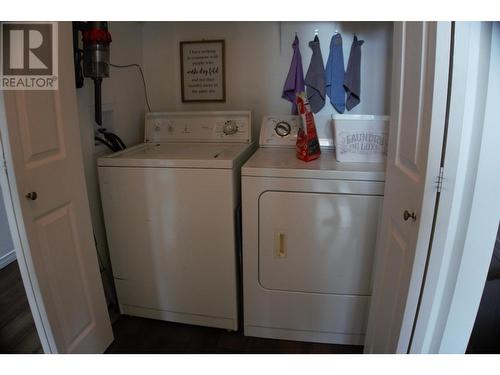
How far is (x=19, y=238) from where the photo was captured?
1.17m

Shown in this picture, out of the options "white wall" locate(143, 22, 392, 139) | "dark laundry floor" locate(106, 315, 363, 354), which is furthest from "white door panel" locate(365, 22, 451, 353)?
"white wall" locate(143, 22, 392, 139)

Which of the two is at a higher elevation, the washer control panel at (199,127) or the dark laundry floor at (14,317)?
the washer control panel at (199,127)

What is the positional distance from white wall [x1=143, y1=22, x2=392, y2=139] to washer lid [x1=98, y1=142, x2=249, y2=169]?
45cm

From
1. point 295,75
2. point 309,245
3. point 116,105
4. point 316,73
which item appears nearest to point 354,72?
point 316,73

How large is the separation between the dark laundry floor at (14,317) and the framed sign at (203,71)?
1547mm

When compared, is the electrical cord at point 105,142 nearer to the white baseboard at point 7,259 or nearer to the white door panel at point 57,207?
the white door panel at point 57,207

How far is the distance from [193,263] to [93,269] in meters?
0.48

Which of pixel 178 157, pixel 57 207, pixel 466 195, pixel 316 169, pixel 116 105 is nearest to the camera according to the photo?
pixel 466 195

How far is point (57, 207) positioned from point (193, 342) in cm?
104

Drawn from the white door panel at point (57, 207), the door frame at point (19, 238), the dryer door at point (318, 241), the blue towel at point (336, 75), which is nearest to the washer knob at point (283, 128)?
the blue towel at point (336, 75)

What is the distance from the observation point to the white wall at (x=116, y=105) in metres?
1.76

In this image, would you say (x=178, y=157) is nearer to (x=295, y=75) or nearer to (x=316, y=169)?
(x=316, y=169)

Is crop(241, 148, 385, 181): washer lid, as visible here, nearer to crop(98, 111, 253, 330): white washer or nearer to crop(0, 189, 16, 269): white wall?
crop(98, 111, 253, 330): white washer

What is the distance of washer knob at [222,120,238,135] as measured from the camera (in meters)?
2.16
